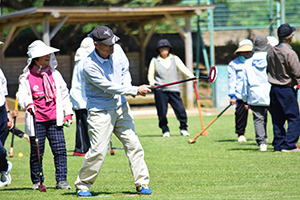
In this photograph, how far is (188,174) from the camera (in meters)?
7.18

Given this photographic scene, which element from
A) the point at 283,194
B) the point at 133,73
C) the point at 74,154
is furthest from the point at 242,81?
the point at 133,73

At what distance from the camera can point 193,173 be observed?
23.7 feet

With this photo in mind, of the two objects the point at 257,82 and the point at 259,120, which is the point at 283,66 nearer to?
the point at 257,82

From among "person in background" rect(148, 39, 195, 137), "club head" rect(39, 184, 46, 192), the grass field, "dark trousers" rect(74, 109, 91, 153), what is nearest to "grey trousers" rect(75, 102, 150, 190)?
the grass field

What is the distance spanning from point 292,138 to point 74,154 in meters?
3.94

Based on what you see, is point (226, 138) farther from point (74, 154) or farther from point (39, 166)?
point (39, 166)

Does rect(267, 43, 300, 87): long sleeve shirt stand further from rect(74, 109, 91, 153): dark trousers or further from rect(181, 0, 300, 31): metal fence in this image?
rect(181, 0, 300, 31): metal fence

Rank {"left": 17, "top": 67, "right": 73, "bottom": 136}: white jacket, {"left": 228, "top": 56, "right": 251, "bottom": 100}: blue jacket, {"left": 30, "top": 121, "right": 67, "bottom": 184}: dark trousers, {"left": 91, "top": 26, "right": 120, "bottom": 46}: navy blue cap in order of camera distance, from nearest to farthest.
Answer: {"left": 91, "top": 26, "right": 120, "bottom": 46}: navy blue cap
{"left": 17, "top": 67, "right": 73, "bottom": 136}: white jacket
{"left": 30, "top": 121, "right": 67, "bottom": 184}: dark trousers
{"left": 228, "top": 56, "right": 251, "bottom": 100}: blue jacket

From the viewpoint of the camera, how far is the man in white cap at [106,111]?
18.3ft

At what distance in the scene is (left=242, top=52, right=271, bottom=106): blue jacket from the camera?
9090 millimetres

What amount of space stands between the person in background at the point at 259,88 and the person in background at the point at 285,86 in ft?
1.29

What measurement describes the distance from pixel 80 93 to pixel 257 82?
3169 mm

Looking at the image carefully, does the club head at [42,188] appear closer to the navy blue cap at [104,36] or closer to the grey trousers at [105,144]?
the grey trousers at [105,144]

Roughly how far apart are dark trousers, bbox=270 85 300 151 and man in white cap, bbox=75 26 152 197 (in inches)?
143
